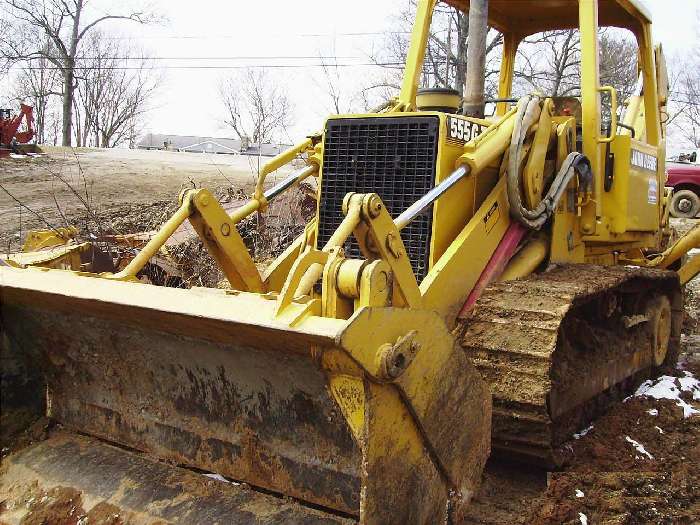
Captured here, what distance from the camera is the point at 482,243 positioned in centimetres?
377

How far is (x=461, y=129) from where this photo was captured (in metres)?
3.91

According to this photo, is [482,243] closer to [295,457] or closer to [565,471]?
[565,471]

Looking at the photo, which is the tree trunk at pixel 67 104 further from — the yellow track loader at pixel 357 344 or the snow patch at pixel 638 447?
the snow patch at pixel 638 447

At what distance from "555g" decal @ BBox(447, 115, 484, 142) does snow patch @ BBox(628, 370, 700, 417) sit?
2305mm

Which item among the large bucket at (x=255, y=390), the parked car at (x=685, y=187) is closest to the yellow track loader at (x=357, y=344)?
the large bucket at (x=255, y=390)

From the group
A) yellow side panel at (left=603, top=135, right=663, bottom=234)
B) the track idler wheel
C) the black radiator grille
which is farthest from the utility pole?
the track idler wheel

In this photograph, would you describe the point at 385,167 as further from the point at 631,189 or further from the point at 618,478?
the point at 631,189

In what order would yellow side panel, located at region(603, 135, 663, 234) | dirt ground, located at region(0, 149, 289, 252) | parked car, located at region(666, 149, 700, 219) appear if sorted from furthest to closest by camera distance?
parked car, located at region(666, 149, 700, 219)
dirt ground, located at region(0, 149, 289, 252)
yellow side panel, located at region(603, 135, 663, 234)

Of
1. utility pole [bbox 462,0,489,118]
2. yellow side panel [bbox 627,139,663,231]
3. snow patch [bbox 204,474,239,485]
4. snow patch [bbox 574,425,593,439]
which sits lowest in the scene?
snow patch [bbox 574,425,593,439]

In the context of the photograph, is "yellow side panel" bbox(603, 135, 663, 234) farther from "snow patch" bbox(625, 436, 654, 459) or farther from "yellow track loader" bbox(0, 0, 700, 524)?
"snow patch" bbox(625, 436, 654, 459)

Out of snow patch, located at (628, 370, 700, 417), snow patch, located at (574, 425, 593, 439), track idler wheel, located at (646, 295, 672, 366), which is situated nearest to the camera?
snow patch, located at (574, 425, 593, 439)

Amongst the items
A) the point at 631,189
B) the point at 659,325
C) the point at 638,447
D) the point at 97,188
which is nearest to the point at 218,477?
the point at 638,447

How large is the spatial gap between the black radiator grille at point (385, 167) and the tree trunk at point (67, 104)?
33.4 m

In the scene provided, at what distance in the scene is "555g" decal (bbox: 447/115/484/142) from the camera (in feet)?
12.5
